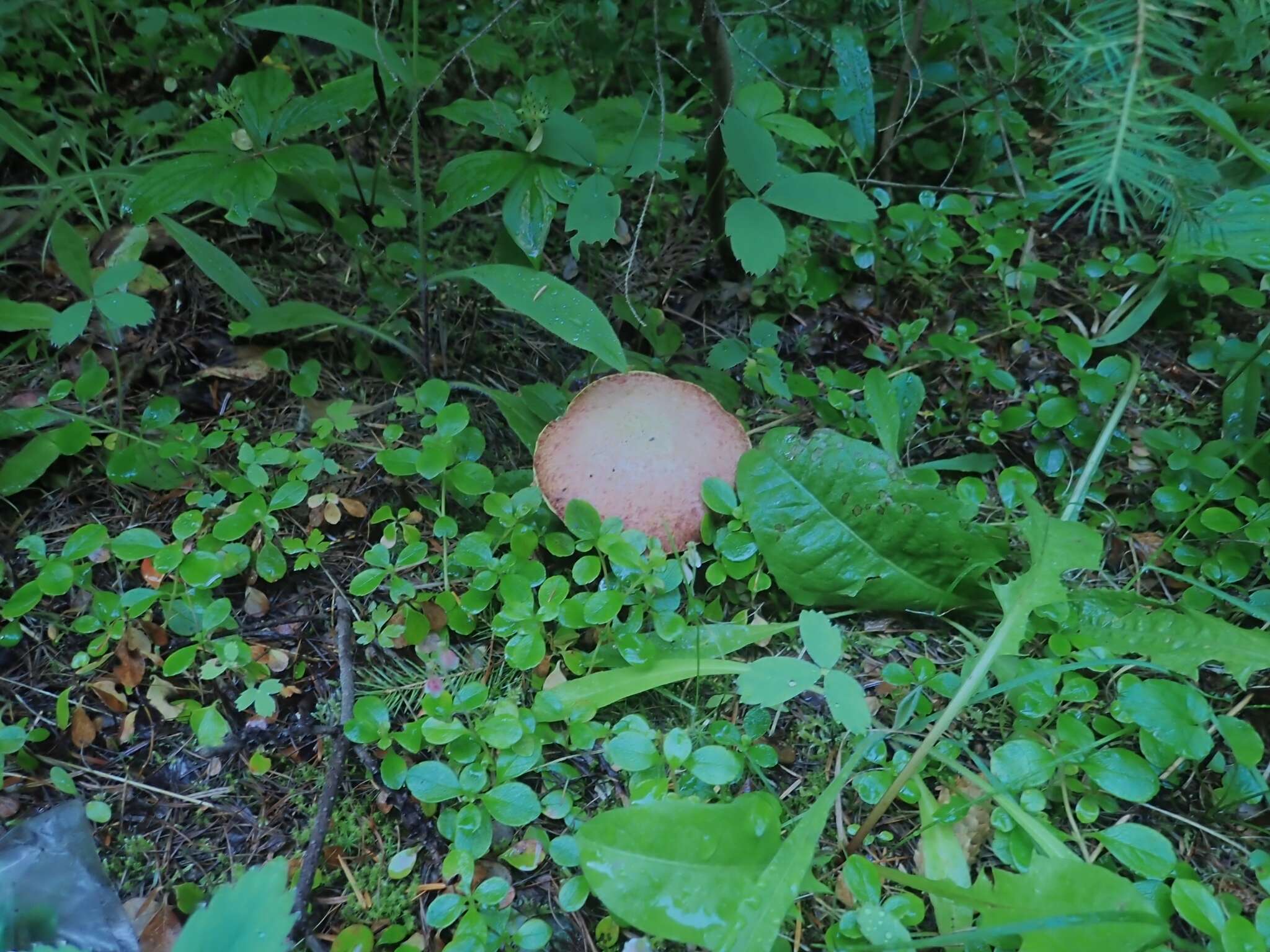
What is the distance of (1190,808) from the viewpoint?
126 centimetres

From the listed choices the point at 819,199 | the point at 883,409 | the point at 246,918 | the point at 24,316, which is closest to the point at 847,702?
the point at 883,409

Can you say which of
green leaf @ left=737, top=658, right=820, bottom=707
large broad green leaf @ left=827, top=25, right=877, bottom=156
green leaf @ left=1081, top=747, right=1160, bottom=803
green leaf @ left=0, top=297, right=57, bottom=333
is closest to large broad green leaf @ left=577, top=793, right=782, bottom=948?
green leaf @ left=737, top=658, right=820, bottom=707

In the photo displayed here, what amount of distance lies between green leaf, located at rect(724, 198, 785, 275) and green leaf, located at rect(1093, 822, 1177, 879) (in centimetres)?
109

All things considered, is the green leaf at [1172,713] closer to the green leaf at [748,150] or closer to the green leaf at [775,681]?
the green leaf at [775,681]

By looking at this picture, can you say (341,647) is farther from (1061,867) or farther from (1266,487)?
(1266,487)

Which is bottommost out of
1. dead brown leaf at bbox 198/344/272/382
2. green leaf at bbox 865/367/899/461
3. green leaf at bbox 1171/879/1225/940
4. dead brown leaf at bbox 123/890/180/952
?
dead brown leaf at bbox 123/890/180/952

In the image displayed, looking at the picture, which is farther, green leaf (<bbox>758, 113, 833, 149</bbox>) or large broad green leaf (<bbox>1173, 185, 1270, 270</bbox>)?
green leaf (<bbox>758, 113, 833, 149</bbox>)

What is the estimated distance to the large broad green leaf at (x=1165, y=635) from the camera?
4.10 feet

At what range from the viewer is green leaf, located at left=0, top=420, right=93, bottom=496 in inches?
59.2

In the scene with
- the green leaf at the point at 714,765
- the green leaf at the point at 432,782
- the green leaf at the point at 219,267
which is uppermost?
the green leaf at the point at 219,267

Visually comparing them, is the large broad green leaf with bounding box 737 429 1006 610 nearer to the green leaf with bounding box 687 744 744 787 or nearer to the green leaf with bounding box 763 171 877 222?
the green leaf with bounding box 687 744 744 787

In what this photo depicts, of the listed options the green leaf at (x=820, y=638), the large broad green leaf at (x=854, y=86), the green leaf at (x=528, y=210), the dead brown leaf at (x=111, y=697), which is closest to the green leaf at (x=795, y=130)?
the large broad green leaf at (x=854, y=86)

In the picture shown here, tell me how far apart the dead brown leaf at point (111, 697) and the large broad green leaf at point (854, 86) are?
6.41ft

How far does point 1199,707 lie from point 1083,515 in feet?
1.65
